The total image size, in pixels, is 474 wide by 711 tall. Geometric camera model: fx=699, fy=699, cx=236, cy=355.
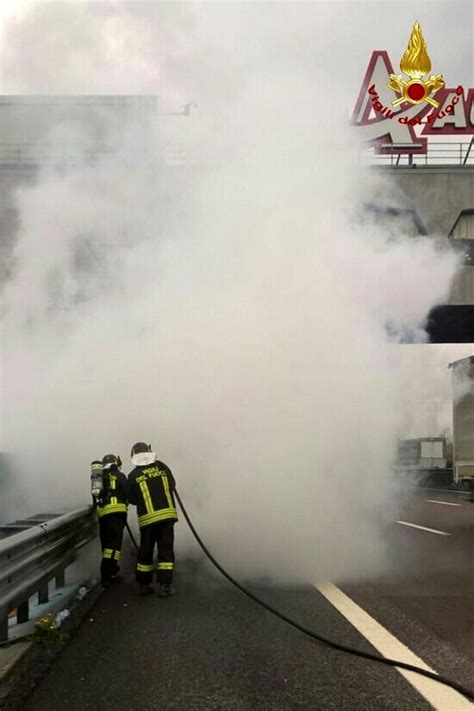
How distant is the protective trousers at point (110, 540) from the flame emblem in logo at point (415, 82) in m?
19.4

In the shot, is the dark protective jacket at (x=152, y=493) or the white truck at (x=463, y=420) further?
the white truck at (x=463, y=420)

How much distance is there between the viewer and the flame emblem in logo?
2203cm

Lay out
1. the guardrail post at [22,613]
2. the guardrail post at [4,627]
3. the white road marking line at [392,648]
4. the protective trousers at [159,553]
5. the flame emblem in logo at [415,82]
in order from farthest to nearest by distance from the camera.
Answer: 1. the flame emblem in logo at [415,82]
2. the protective trousers at [159,553]
3. the guardrail post at [22,613]
4. the guardrail post at [4,627]
5. the white road marking line at [392,648]

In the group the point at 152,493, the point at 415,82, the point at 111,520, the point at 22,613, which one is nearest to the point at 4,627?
the point at 22,613

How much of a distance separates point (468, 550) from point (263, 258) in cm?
503

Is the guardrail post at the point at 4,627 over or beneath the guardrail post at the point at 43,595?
over

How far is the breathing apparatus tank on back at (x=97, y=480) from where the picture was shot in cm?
705

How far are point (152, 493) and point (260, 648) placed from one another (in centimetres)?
235

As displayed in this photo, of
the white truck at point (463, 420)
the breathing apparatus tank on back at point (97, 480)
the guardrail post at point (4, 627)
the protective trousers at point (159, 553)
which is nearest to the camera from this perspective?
the guardrail post at point (4, 627)

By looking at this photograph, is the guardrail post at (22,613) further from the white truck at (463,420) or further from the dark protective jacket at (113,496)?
the white truck at (463,420)

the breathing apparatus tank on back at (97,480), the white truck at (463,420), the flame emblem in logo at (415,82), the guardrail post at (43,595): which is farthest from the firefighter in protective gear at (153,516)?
the flame emblem in logo at (415,82)

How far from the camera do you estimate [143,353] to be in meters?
9.40

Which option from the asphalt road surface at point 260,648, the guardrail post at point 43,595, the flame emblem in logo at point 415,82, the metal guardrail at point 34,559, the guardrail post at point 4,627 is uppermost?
the flame emblem in logo at point 415,82

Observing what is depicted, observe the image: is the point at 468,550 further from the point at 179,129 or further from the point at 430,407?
the point at 430,407
